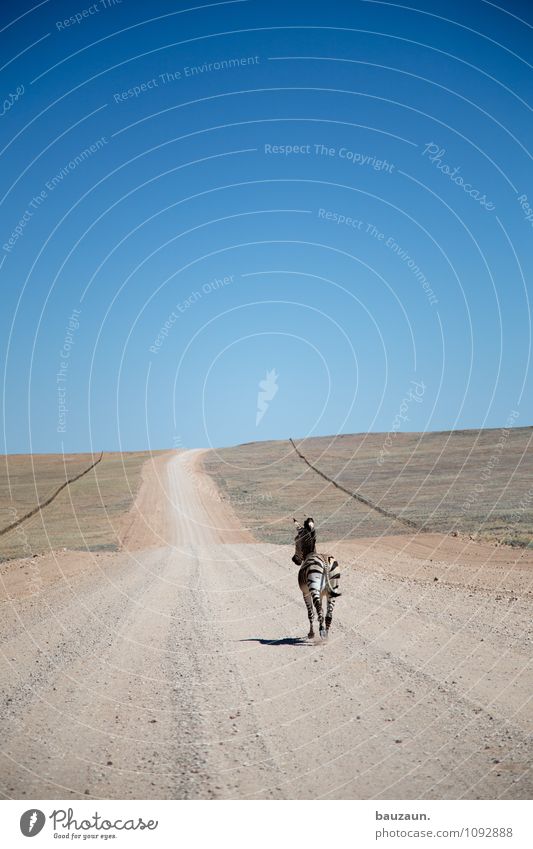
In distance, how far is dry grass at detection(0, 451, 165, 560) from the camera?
43.4 metres

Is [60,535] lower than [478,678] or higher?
lower

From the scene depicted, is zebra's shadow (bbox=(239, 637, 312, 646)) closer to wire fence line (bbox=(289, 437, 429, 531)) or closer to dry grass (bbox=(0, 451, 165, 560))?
dry grass (bbox=(0, 451, 165, 560))

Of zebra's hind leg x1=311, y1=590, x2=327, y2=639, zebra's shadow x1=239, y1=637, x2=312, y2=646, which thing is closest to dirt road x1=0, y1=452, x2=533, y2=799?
zebra's shadow x1=239, y1=637, x2=312, y2=646

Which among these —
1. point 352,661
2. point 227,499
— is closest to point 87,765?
point 352,661

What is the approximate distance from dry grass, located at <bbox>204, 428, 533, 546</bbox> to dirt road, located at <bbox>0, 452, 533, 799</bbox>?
55.5 ft

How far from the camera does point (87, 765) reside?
8383mm

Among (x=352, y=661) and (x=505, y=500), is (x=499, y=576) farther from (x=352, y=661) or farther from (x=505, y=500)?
(x=505, y=500)

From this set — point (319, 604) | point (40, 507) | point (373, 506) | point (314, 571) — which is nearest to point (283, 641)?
point (319, 604)

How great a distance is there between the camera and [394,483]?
6894cm

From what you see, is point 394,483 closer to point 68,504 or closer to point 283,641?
point 68,504
